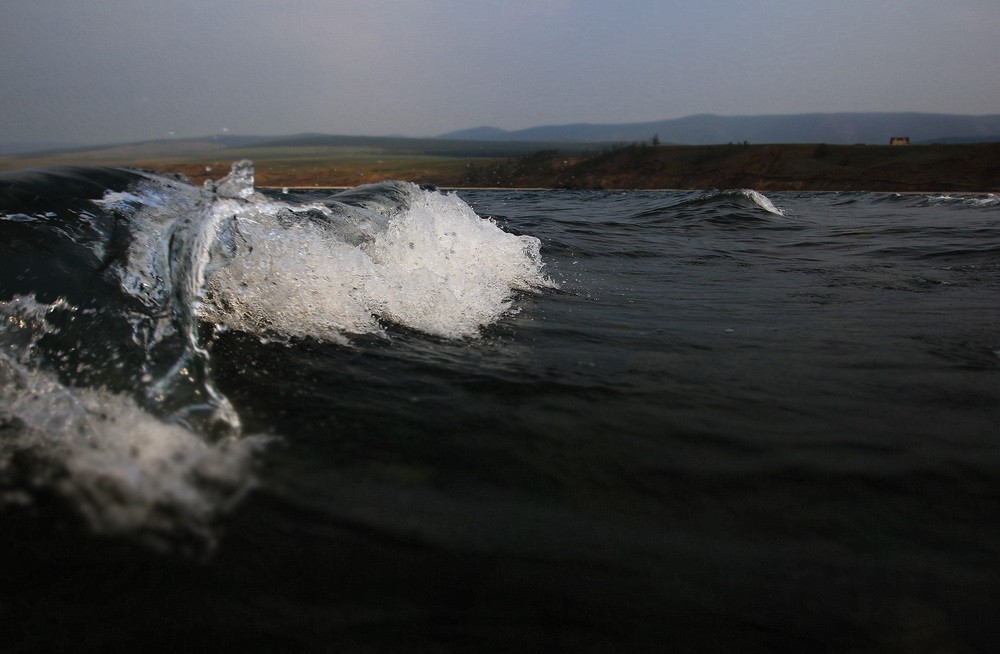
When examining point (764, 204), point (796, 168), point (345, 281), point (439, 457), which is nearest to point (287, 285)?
point (345, 281)

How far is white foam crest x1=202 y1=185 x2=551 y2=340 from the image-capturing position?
3.12 m

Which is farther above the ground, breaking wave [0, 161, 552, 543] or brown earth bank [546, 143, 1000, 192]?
brown earth bank [546, 143, 1000, 192]

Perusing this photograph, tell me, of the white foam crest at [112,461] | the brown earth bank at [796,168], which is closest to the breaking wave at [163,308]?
the white foam crest at [112,461]

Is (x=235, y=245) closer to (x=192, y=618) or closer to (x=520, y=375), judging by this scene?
(x=520, y=375)

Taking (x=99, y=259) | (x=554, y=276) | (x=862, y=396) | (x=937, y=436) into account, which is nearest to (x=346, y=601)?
(x=937, y=436)

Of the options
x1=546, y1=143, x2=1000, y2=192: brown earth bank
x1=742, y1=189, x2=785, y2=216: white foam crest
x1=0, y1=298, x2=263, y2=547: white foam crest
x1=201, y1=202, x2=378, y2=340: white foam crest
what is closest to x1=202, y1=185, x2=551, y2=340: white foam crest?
x1=201, y1=202, x2=378, y2=340: white foam crest

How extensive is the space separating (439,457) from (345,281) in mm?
1978

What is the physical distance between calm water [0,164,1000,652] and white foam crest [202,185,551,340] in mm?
24

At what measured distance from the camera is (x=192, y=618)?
121 centimetres

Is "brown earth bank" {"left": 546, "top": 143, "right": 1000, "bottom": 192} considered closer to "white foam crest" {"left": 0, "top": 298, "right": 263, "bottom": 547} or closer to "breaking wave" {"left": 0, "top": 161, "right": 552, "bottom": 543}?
"breaking wave" {"left": 0, "top": 161, "right": 552, "bottom": 543}

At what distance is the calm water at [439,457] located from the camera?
48.9 inches

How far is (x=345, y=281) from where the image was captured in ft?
11.6

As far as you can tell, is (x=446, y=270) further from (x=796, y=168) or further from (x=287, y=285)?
(x=796, y=168)

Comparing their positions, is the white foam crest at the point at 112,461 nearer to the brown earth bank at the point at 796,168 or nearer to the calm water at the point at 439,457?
the calm water at the point at 439,457
